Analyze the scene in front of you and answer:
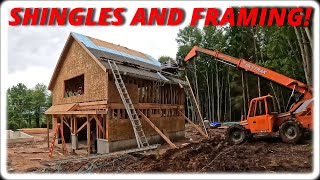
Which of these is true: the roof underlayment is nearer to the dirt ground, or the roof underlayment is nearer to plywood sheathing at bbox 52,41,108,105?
plywood sheathing at bbox 52,41,108,105

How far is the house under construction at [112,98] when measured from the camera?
500 inches

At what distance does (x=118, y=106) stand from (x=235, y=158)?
6.72m

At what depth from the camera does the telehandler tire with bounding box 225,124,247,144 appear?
11675 millimetres

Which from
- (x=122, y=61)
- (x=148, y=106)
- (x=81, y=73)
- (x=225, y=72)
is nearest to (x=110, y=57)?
(x=122, y=61)

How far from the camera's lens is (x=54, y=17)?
7828mm

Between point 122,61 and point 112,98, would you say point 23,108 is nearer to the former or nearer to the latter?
point 122,61

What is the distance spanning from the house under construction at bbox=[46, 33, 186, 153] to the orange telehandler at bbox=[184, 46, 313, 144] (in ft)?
13.9

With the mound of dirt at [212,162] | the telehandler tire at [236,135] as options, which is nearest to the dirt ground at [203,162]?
the mound of dirt at [212,162]

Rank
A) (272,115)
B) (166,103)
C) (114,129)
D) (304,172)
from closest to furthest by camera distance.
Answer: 1. (304,172)
2. (272,115)
3. (114,129)
4. (166,103)

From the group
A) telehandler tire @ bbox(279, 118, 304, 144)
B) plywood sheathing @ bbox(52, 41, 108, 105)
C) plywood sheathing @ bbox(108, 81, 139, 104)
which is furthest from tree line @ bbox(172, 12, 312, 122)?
telehandler tire @ bbox(279, 118, 304, 144)

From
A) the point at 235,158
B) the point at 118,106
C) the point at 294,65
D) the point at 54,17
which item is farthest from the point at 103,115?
the point at 294,65

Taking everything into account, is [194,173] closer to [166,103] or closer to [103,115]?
[103,115]

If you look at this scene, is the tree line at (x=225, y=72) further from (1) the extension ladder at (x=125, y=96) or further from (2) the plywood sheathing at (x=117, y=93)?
(1) the extension ladder at (x=125, y=96)

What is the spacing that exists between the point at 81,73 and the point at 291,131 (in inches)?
461
